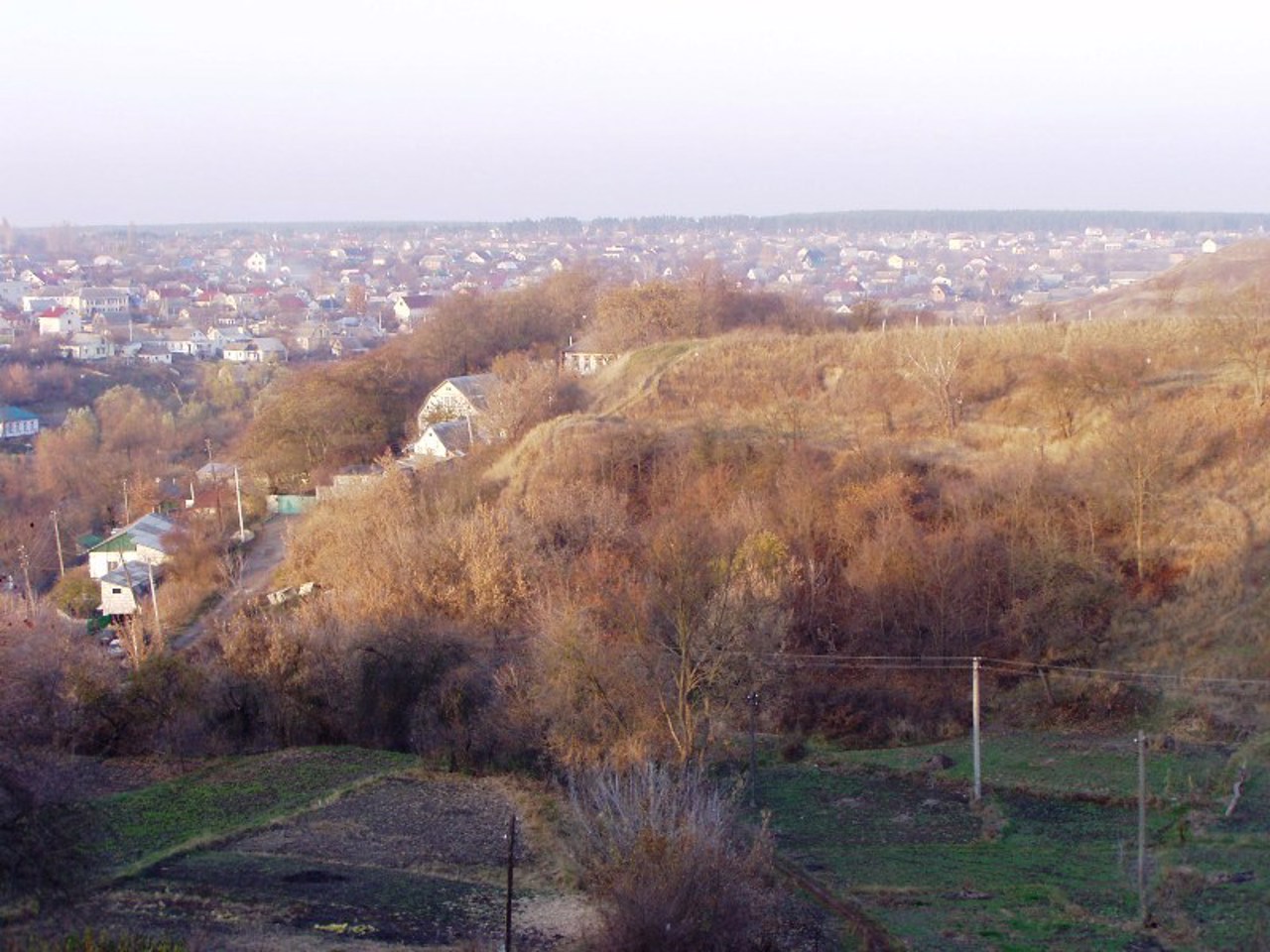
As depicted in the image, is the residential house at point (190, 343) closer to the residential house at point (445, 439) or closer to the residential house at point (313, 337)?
the residential house at point (313, 337)

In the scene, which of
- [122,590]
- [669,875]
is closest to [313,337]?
[122,590]

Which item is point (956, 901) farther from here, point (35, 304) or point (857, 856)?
point (35, 304)

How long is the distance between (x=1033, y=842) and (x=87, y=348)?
5335cm

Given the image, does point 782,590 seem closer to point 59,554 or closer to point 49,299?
point 59,554

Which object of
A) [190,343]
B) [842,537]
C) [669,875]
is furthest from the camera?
[190,343]

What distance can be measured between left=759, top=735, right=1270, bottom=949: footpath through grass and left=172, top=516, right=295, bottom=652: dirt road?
30.6 ft

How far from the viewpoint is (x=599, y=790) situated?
817 centimetres

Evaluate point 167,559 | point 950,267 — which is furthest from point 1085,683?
point 950,267

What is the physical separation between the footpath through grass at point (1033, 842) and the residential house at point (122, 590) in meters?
13.9

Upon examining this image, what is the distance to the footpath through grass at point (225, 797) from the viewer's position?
406 inches

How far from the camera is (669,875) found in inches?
280

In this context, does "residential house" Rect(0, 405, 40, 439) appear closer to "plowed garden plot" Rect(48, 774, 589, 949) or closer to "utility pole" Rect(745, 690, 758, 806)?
"plowed garden plot" Rect(48, 774, 589, 949)

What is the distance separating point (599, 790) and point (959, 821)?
14.7 ft

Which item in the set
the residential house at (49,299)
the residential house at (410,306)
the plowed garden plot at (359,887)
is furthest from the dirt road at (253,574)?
the residential house at (49,299)
